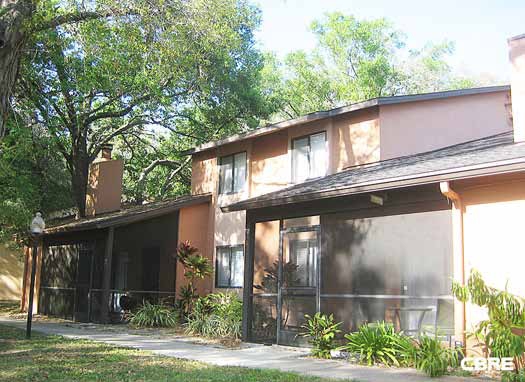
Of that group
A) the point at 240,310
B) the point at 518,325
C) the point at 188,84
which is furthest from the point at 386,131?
the point at 188,84

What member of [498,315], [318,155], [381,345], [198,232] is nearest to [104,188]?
[198,232]

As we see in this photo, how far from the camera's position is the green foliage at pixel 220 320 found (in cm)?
1354

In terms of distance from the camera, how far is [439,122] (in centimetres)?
1480

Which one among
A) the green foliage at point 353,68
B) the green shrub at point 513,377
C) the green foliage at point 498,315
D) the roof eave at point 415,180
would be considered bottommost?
the green shrub at point 513,377

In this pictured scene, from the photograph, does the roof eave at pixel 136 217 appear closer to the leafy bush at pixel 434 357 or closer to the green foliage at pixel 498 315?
the leafy bush at pixel 434 357

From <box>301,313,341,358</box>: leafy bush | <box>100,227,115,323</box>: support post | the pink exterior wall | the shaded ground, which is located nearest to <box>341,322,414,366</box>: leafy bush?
<box>301,313,341,358</box>: leafy bush

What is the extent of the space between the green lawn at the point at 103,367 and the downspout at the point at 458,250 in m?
2.51

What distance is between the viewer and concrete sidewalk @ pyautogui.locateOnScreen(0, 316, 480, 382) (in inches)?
320

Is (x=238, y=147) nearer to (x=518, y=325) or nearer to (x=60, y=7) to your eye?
(x=60, y=7)

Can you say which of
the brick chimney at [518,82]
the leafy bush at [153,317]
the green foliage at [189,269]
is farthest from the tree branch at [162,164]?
the brick chimney at [518,82]

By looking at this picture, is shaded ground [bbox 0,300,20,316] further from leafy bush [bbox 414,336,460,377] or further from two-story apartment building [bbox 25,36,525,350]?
leafy bush [bbox 414,336,460,377]

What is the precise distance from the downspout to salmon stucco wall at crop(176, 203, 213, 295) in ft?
33.6

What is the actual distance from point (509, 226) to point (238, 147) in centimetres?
1080

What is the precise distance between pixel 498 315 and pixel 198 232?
39.6 ft
